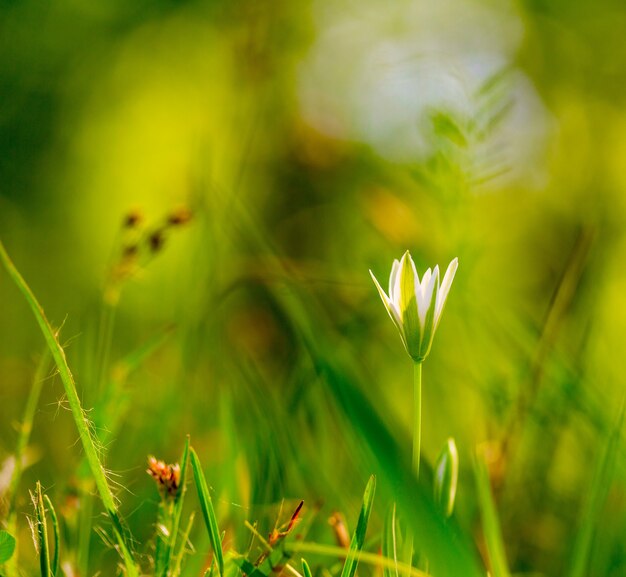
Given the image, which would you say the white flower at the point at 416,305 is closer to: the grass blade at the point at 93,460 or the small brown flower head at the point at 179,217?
the grass blade at the point at 93,460

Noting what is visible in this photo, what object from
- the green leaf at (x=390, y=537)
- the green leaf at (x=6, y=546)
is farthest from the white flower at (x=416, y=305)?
the green leaf at (x=6, y=546)

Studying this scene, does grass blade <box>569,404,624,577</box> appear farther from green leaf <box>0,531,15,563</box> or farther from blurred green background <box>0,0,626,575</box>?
green leaf <box>0,531,15,563</box>

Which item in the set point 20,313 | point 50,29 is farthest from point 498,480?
point 50,29

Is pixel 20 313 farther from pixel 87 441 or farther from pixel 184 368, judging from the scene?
pixel 87 441

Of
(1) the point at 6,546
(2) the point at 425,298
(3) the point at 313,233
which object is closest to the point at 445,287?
(2) the point at 425,298

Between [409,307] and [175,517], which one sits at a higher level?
[409,307]

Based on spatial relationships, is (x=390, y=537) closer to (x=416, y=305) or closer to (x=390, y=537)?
(x=390, y=537)

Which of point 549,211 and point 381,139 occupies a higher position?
point 381,139
